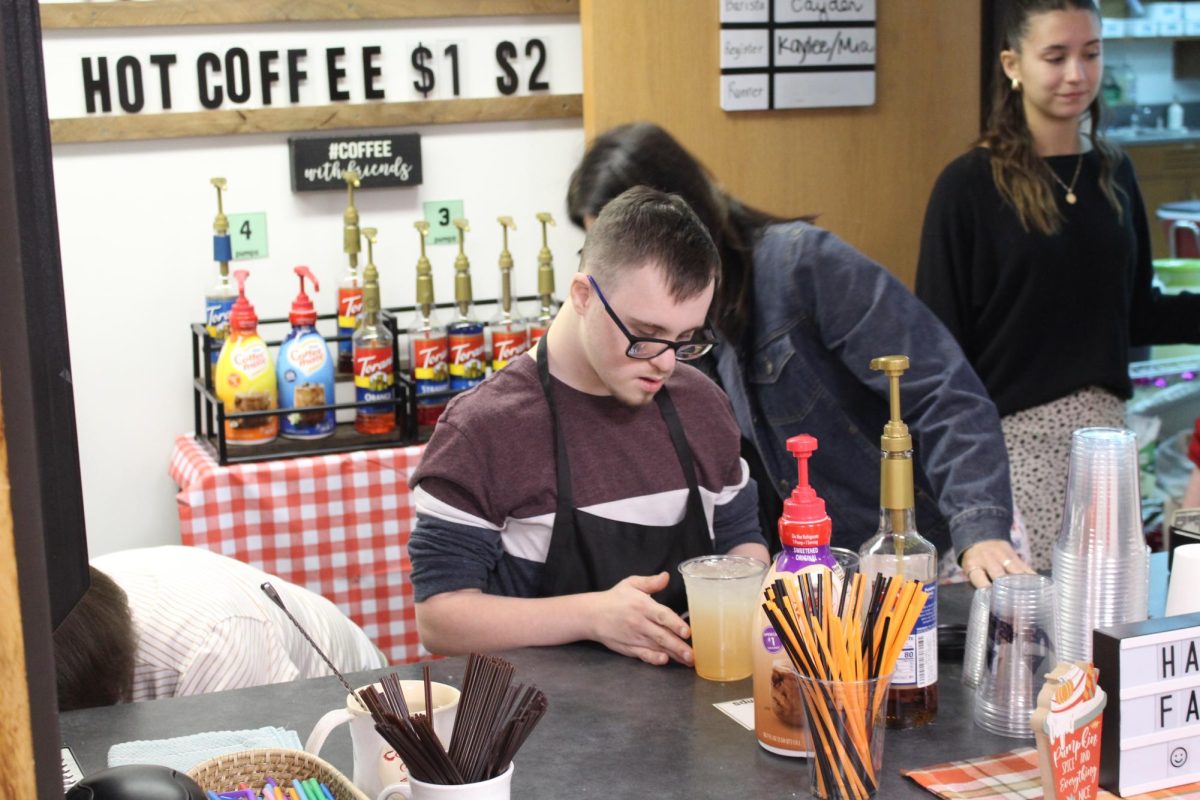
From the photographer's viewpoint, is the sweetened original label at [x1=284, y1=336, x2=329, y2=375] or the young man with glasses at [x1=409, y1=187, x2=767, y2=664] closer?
the young man with glasses at [x1=409, y1=187, x2=767, y2=664]

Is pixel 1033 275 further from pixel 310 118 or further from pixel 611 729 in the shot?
pixel 611 729

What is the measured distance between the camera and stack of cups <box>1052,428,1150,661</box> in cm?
145

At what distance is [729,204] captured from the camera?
2.24 m

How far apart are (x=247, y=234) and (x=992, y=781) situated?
2.55 m

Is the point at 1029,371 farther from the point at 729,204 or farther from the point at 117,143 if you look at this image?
the point at 117,143

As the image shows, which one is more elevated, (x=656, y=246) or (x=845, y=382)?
(x=656, y=246)

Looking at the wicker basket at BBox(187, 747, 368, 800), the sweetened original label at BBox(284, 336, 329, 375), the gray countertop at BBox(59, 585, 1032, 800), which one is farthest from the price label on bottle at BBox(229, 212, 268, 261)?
the wicker basket at BBox(187, 747, 368, 800)

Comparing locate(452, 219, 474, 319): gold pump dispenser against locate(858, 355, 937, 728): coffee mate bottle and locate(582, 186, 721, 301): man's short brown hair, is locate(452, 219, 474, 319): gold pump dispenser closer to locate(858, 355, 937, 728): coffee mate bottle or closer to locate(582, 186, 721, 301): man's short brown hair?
locate(582, 186, 721, 301): man's short brown hair

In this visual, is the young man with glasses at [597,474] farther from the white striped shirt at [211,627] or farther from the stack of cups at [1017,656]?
the stack of cups at [1017,656]

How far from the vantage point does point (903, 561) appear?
1.49m

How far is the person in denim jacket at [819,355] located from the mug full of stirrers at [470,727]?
102 centimetres

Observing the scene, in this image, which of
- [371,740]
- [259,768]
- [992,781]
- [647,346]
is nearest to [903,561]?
[992,781]

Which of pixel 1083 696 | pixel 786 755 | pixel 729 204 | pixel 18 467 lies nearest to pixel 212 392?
pixel 729 204

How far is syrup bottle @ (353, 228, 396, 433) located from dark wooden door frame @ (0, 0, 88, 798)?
2254 mm
